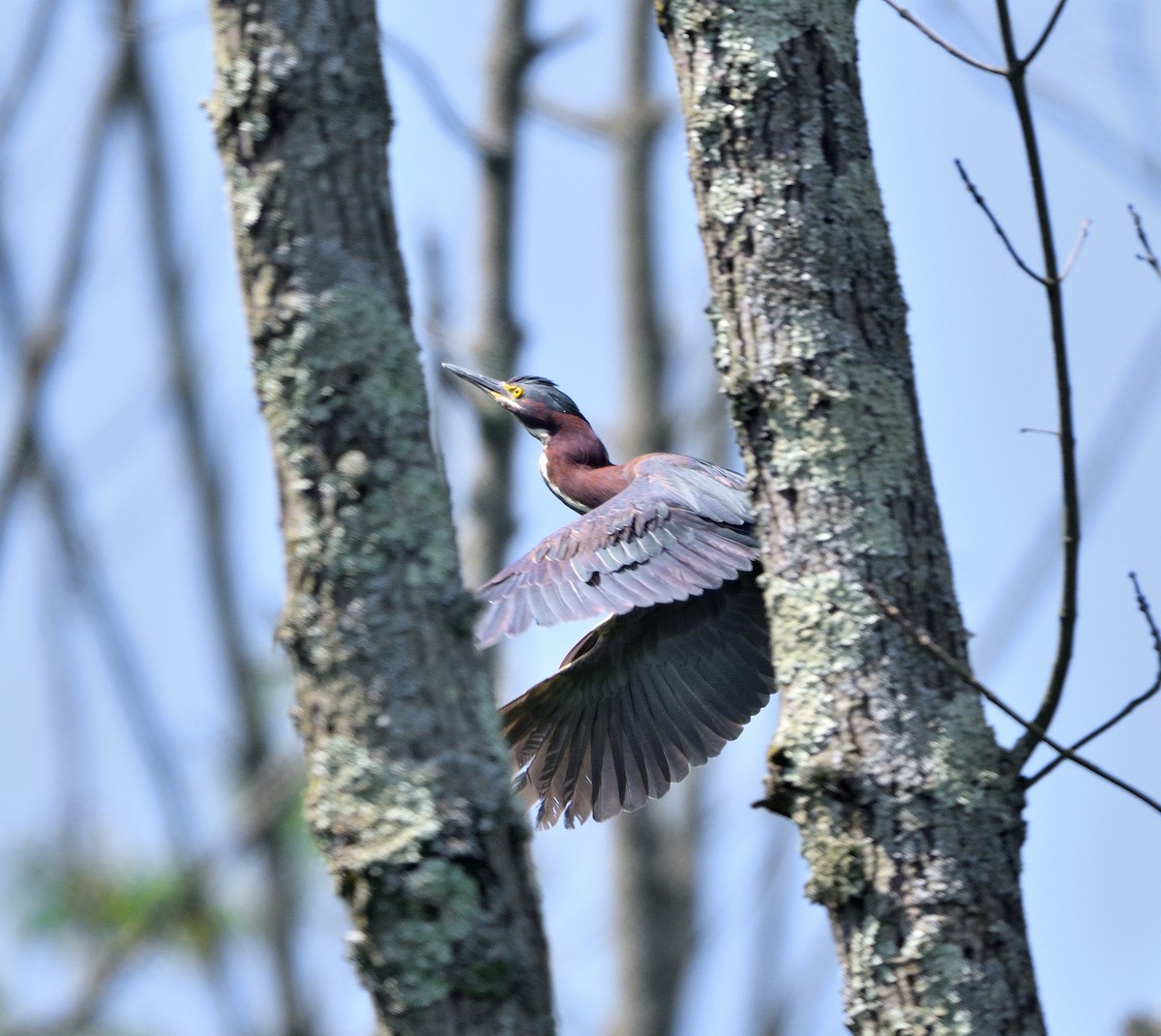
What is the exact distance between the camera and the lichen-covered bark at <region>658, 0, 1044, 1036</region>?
85.6 inches

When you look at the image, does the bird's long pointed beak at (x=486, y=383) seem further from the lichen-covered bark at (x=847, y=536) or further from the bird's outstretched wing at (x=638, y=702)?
the lichen-covered bark at (x=847, y=536)

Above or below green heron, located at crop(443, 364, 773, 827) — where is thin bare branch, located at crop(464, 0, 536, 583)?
above

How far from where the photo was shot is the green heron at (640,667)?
362 cm

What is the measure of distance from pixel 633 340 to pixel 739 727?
570cm

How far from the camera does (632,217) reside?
9320mm

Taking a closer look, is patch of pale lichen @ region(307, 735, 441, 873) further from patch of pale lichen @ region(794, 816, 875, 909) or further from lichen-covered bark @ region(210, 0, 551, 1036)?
patch of pale lichen @ region(794, 816, 875, 909)

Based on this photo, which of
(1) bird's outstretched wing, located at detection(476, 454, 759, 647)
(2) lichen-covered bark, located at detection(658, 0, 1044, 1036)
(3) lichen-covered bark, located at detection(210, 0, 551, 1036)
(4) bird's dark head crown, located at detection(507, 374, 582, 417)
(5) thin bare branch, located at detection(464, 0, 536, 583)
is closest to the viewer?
(3) lichen-covered bark, located at detection(210, 0, 551, 1036)

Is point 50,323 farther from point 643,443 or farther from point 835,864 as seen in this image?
point 643,443

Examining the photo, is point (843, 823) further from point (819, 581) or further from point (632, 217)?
point (632, 217)

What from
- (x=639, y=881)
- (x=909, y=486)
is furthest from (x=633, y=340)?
(x=909, y=486)

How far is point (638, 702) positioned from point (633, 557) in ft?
1.16

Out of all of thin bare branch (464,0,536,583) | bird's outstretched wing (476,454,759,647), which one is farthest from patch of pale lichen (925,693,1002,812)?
thin bare branch (464,0,536,583)

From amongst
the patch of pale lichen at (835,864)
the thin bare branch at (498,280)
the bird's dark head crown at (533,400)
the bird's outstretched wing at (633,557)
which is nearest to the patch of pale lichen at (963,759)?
Answer: the patch of pale lichen at (835,864)

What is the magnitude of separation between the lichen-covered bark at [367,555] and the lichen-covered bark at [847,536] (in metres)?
0.74
